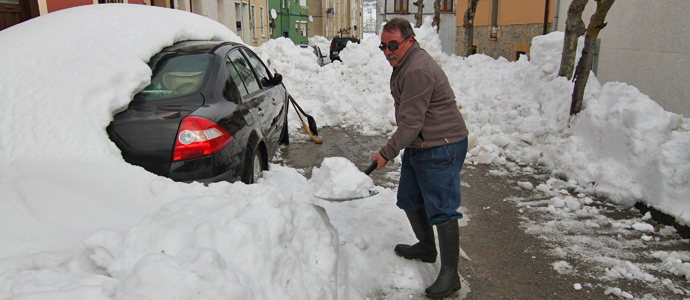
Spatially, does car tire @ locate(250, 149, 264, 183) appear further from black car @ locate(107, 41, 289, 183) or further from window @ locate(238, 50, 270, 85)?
window @ locate(238, 50, 270, 85)

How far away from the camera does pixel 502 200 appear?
16.1 ft

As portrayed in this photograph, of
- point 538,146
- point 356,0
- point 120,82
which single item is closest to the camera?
point 120,82

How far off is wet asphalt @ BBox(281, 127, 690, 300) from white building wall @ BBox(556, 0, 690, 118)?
7.90 feet

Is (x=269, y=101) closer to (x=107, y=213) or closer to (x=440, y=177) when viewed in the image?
(x=440, y=177)

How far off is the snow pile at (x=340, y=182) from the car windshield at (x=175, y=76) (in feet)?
4.23

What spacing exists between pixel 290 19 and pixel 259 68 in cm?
3486

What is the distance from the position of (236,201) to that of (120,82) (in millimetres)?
1416

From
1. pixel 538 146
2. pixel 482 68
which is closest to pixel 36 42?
pixel 538 146

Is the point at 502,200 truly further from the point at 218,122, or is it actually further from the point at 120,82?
the point at 120,82

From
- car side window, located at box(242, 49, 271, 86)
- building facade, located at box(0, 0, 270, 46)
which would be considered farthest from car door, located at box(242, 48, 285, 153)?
building facade, located at box(0, 0, 270, 46)

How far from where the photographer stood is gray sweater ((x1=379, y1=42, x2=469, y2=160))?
109 inches

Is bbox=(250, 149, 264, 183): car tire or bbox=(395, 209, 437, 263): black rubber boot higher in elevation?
bbox=(250, 149, 264, 183): car tire

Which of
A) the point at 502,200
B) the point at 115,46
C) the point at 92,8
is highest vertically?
the point at 92,8

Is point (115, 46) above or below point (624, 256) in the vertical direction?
above
